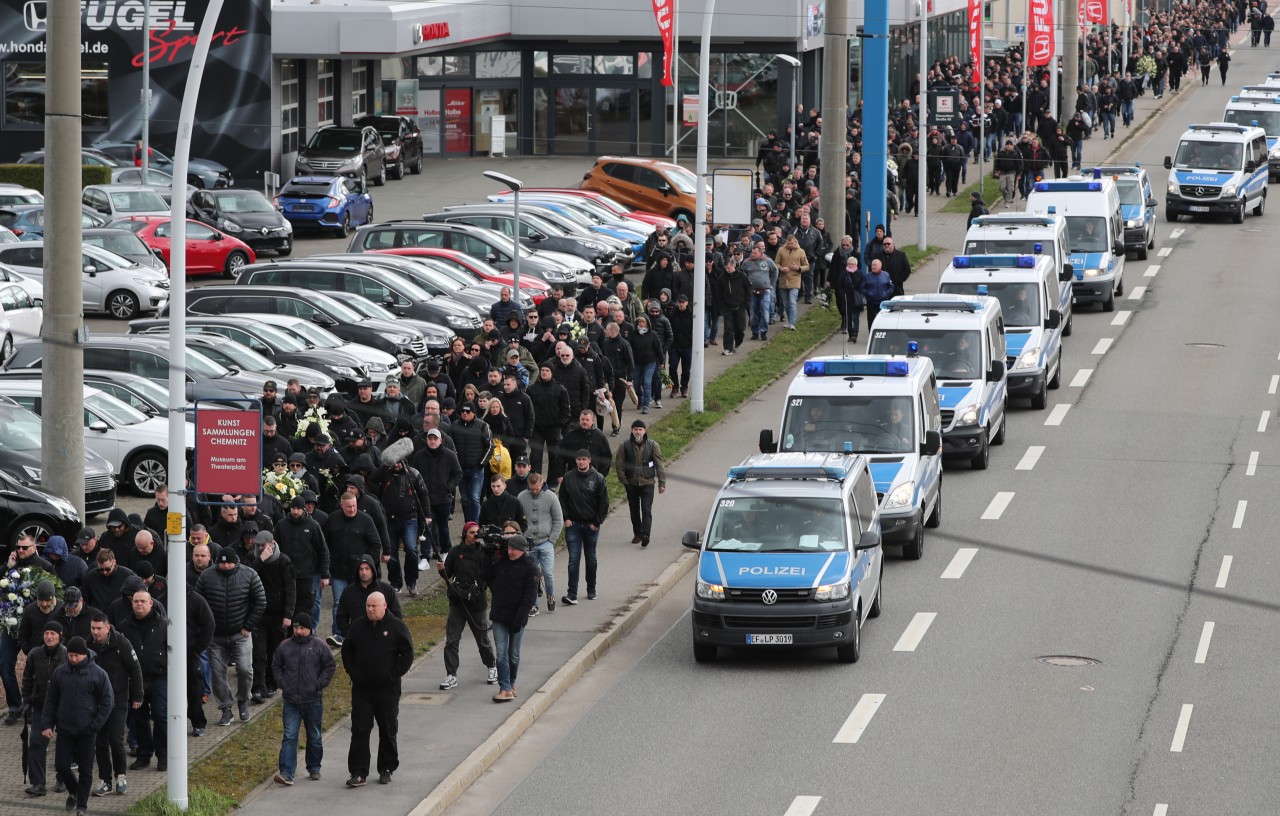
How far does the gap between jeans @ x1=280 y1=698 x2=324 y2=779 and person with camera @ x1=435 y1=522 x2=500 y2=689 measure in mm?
2362

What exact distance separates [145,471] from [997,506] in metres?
10.2

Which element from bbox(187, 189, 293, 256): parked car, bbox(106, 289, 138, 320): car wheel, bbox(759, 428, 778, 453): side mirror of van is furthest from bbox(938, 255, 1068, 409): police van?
bbox(187, 189, 293, 256): parked car

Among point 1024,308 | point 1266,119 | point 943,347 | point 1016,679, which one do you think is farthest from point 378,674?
point 1266,119

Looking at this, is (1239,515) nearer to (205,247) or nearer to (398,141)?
(205,247)

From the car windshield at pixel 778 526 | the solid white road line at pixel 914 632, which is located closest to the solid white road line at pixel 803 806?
the car windshield at pixel 778 526

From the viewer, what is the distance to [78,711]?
50.9 ft

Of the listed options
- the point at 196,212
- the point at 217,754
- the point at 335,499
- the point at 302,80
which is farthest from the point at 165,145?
the point at 217,754

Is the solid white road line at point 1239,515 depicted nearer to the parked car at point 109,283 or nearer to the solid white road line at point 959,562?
the solid white road line at point 959,562

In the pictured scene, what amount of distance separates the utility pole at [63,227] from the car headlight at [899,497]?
8.53 meters

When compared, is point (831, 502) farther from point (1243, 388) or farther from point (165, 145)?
point (165, 145)

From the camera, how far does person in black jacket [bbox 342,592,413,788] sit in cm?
1627

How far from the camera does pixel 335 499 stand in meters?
21.9

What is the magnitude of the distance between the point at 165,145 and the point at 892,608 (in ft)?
124

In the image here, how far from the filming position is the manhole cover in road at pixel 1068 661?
64.1ft
